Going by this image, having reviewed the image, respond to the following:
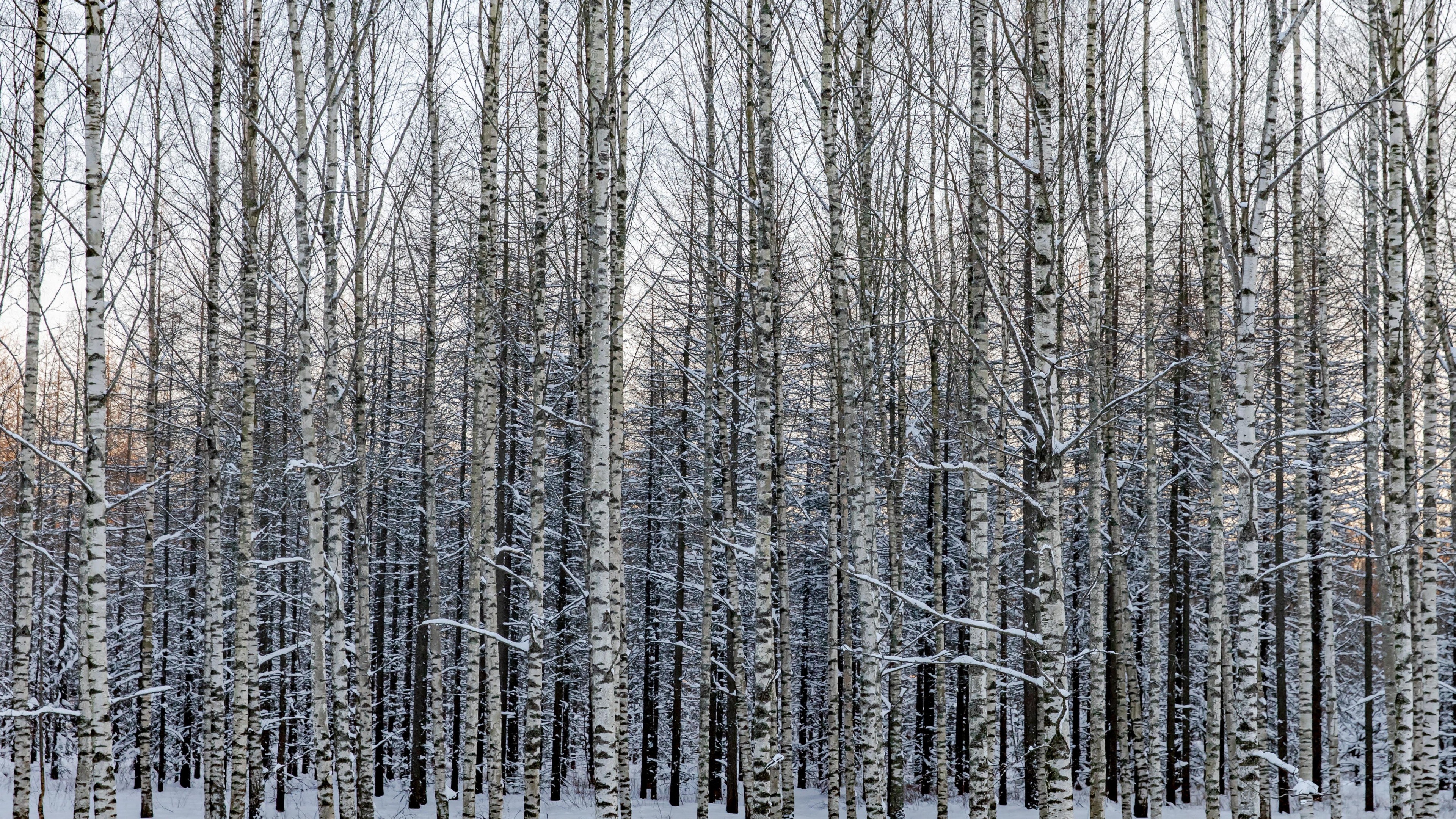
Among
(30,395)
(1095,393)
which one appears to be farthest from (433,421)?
(1095,393)

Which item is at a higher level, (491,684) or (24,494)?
(24,494)

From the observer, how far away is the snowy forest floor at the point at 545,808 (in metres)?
17.5

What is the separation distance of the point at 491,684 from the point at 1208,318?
7.96m

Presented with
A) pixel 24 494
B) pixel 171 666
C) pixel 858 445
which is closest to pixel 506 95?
pixel 858 445

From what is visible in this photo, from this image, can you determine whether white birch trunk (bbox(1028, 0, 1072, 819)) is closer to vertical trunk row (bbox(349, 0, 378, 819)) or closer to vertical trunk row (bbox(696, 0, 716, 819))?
vertical trunk row (bbox(696, 0, 716, 819))

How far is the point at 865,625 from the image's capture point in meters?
8.83

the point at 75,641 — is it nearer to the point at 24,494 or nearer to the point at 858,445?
the point at 24,494

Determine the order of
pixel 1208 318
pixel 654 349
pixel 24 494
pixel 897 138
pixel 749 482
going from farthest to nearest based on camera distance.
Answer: pixel 749 482
pixel 654 349
pixel 897 138
pixel 24 494
pixel 1208 318

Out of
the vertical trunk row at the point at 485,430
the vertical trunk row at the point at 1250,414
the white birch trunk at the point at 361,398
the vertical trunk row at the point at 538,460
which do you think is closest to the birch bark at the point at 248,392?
the white birch trunk at the point at 361,398

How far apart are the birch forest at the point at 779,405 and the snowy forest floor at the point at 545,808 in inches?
9.0

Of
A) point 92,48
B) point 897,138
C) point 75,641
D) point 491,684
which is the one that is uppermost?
point 897,138

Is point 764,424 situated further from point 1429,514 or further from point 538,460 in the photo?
point 1429,514

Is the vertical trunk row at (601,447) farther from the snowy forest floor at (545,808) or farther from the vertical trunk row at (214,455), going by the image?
the snowy forest floor at (545,808)

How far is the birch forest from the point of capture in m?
6.94
